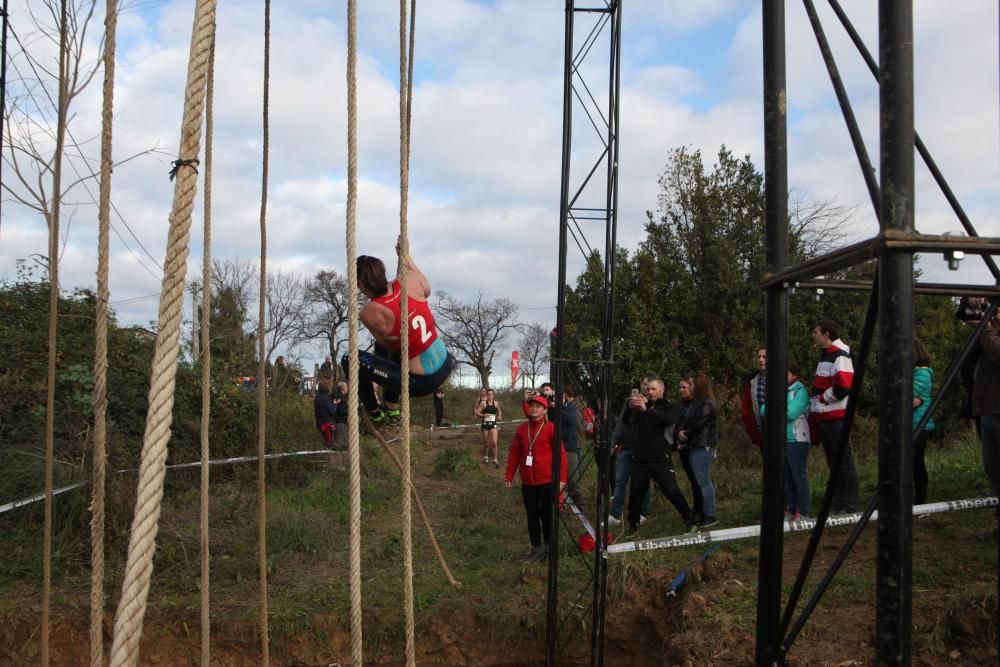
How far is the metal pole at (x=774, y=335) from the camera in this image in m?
2.66

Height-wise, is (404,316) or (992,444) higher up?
(404,316)

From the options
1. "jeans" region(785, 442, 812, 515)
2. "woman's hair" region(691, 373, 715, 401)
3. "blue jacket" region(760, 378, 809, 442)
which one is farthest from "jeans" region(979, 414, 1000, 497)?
"woman's hair" region(691, 373, 715, 401)

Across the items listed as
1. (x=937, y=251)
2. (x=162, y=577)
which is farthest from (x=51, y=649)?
(x=937, y=251)

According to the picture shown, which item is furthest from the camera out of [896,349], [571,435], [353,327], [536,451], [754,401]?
[571,435]

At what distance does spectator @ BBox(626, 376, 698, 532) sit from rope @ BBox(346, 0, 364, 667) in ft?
15.4

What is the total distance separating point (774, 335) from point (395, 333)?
2097mm

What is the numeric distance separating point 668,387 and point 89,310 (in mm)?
9268

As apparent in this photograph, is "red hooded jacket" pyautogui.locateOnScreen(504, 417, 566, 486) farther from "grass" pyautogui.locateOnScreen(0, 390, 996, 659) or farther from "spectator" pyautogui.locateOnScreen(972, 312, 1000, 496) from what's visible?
"spectator" pyautogui.locateOnScreen(972, 312, 1000, 496)

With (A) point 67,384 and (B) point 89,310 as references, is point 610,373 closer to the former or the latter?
(A) point 67,384

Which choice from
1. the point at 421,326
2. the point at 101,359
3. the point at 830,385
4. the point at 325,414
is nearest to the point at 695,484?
the point at 830,385

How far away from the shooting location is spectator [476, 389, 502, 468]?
41.5 ft

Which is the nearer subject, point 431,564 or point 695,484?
point 695,484

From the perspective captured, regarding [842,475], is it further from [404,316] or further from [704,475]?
[404,316]

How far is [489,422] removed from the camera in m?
12.8
